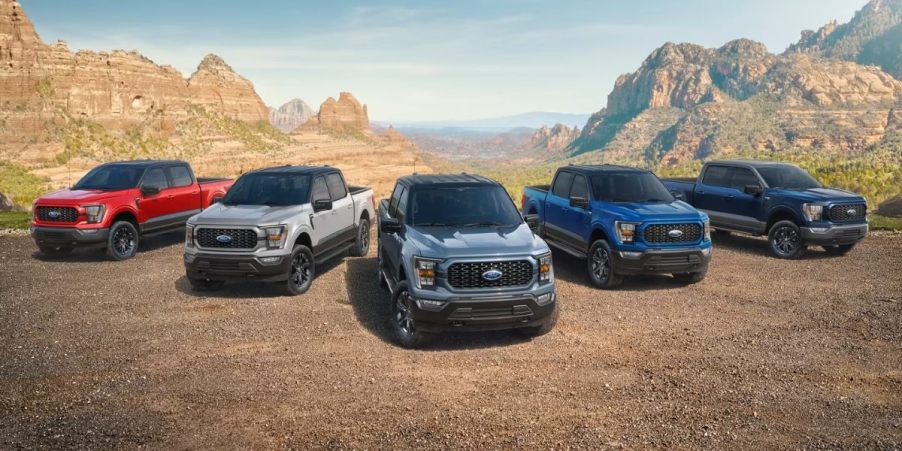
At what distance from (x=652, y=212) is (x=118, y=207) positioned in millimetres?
11406

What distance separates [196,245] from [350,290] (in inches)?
107

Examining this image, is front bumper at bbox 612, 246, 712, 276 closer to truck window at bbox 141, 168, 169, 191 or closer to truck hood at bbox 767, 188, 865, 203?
truck hood at bbox 767, 188, 865, 203

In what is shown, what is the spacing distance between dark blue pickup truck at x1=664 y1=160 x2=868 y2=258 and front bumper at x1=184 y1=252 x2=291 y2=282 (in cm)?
805

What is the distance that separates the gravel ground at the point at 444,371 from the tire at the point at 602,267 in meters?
0.27

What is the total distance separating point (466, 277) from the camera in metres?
7.04

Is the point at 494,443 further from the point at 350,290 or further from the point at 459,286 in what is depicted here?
the point at 350,290

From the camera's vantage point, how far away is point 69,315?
8867mm

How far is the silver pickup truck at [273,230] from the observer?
918 cm

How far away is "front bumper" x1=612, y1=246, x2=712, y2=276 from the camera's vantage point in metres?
10.0

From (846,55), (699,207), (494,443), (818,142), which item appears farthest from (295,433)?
(846,55)

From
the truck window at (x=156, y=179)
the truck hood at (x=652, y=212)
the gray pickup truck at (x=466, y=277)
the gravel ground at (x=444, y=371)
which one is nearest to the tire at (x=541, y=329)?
the gray pickup truck at (x=466, y=277)

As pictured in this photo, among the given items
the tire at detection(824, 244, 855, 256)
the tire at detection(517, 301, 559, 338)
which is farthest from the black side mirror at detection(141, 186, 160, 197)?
the tire at detection(824, 244, 855, 256)

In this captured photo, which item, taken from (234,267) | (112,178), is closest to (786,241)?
(234,267)

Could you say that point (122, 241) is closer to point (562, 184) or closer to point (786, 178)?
→ point (562, 184)
